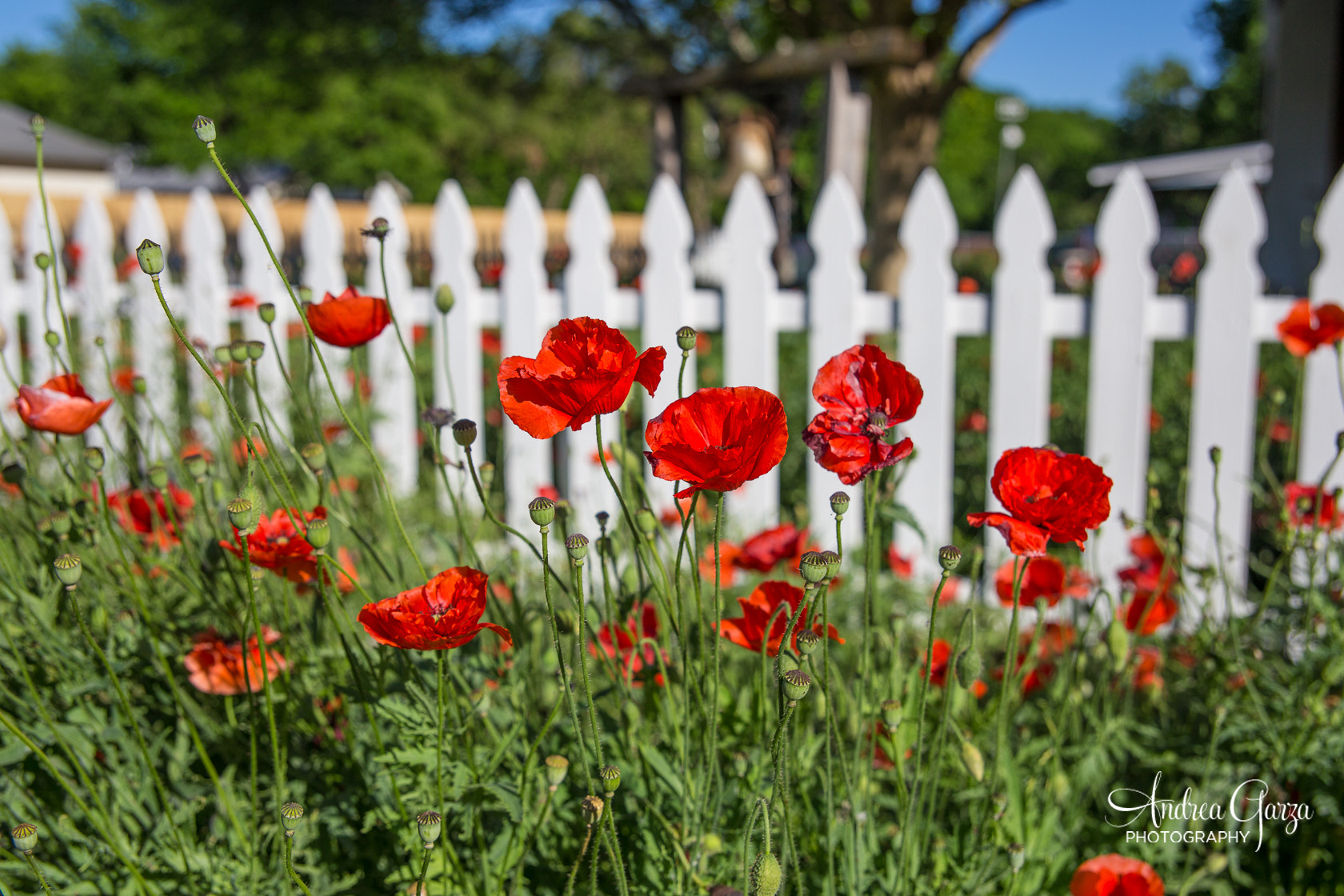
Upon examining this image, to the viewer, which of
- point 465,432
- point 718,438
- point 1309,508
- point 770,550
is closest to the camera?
point 718,438

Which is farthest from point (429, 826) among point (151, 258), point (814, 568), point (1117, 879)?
point (1117, 879)

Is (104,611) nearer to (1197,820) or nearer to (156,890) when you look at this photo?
(156,890)

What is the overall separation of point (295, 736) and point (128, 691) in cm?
23

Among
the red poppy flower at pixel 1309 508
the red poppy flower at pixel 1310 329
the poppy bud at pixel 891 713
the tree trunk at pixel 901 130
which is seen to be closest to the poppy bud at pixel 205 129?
the poppy bud at pixel 891 713

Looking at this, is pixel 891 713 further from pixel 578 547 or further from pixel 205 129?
pixel 205 129

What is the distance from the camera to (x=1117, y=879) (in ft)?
3.33

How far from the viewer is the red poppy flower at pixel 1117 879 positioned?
999 millimetres

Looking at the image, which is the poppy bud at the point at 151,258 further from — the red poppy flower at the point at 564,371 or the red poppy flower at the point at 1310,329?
the red poppy flower at the point at 1310,329

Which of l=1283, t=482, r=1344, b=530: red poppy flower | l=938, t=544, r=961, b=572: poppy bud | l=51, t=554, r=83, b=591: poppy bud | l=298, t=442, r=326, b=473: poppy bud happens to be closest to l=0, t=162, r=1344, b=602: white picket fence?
l=1283, t=482, r=1344, b=530: red poppy flower

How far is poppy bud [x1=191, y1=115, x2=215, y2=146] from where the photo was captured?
2.45ft

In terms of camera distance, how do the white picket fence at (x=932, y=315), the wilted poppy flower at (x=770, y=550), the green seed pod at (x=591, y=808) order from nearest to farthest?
the green seed pod at (x=591, y=808), the wilted poppy flower at (x=770, y=550), the white picket fence at (x=932, y=315)

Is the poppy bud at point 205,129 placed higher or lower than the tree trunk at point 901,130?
lower

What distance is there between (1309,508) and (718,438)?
1.03 metres

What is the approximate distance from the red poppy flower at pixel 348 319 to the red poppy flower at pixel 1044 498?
0.65 meters
